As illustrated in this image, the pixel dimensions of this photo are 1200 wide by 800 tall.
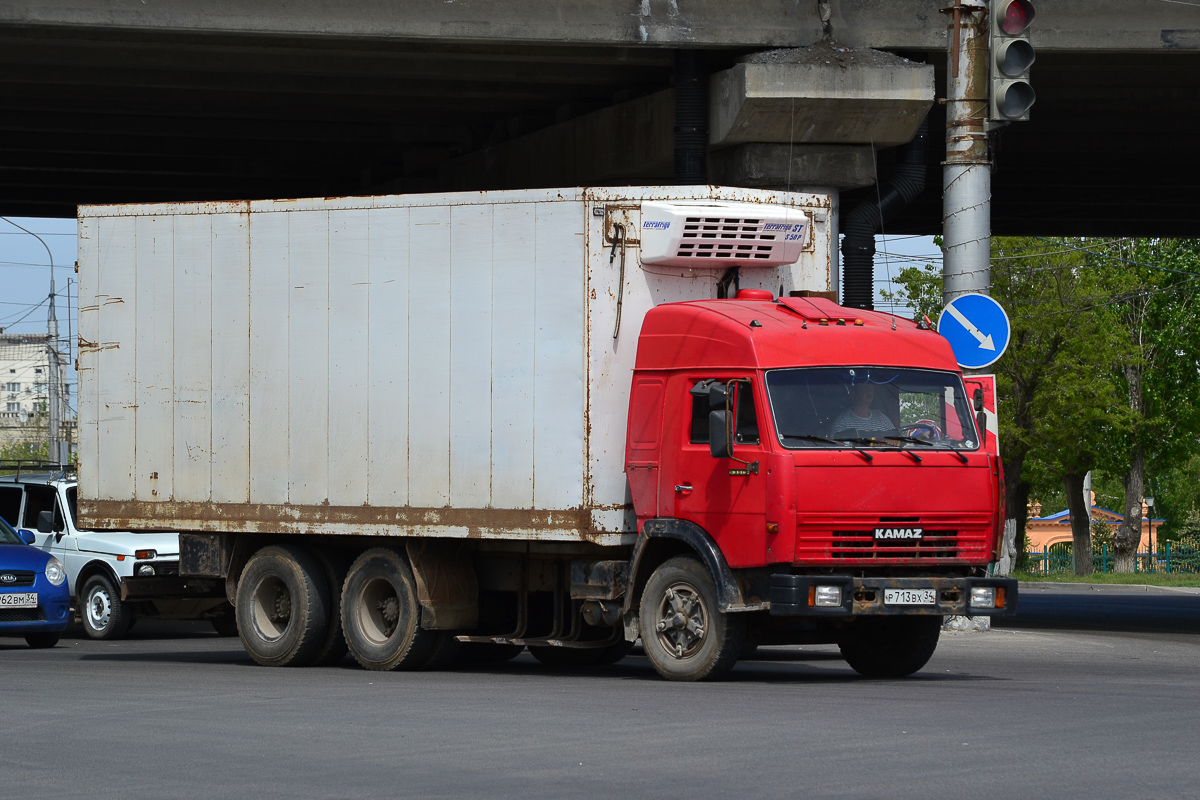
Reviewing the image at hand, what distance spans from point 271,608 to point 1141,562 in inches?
2190

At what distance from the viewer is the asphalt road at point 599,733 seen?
26.9 feet

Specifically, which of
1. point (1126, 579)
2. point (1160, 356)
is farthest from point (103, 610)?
point (1160, 356)

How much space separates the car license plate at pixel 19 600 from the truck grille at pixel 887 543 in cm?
918

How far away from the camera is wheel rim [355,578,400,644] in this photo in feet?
49.7

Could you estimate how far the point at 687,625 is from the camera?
1327 centimetres

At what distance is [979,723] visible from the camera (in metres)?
10.4

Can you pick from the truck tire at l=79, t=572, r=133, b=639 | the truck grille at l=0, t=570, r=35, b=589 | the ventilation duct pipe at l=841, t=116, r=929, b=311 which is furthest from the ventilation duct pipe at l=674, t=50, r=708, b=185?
the truck grille at l=0, t=570, r=35, b=589

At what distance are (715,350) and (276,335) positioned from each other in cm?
413

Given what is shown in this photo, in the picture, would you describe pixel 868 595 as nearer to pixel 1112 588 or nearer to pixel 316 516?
pixel 316 516

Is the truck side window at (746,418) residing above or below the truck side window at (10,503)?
above

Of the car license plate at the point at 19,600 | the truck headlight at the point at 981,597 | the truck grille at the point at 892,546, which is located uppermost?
the truck grille at the point at 892,546

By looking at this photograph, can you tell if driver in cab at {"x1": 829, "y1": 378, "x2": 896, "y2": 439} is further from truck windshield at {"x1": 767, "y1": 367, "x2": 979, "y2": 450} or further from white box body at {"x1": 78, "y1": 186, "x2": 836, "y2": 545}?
white box body at {"x1": 78, "y1": 186, "x2": 836, "y2": 545}

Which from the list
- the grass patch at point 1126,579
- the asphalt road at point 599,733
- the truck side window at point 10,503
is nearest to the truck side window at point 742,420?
the asphalt road at point 599,733

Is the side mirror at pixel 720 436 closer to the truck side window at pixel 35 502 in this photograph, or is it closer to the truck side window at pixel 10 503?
the truck side window at pixel 35 502
